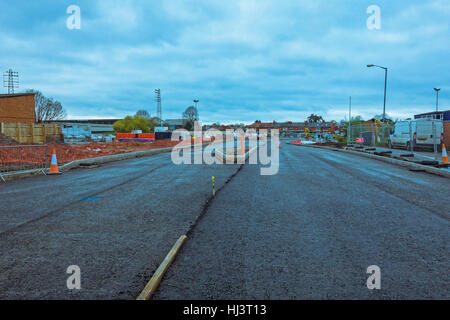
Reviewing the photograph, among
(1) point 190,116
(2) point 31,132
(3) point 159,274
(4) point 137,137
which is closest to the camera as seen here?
(3) point 159,274

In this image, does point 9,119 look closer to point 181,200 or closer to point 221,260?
point 181,200

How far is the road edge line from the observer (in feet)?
10.1

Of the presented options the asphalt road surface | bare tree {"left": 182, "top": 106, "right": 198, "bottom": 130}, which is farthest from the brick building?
bare tree {"left": 182, "top": 106, "right": 198, "bottom": 130}

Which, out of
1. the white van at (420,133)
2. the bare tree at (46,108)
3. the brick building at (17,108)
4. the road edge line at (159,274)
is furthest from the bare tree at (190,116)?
the road edge line at (159,274)

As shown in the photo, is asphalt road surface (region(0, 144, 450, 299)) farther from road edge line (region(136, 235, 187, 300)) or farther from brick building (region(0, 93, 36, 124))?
brick building (region(0, 93, 36, 124))

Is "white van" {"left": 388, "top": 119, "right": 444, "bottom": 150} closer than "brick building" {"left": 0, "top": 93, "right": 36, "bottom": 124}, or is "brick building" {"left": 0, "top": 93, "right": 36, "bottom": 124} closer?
"white van" {"left": 388, "top": 119, "right": 444, "bottom": 150}

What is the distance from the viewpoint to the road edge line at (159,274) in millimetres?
3078

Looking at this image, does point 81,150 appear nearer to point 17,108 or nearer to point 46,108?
point 17,108

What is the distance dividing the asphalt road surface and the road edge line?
0.07 m

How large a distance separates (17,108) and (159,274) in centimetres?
4551

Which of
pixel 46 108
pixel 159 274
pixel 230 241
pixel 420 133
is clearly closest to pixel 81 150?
pixel 230 241

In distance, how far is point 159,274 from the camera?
11.5ft

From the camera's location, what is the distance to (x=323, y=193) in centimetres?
870

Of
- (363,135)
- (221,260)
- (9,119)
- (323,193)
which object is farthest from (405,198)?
(9,119)
